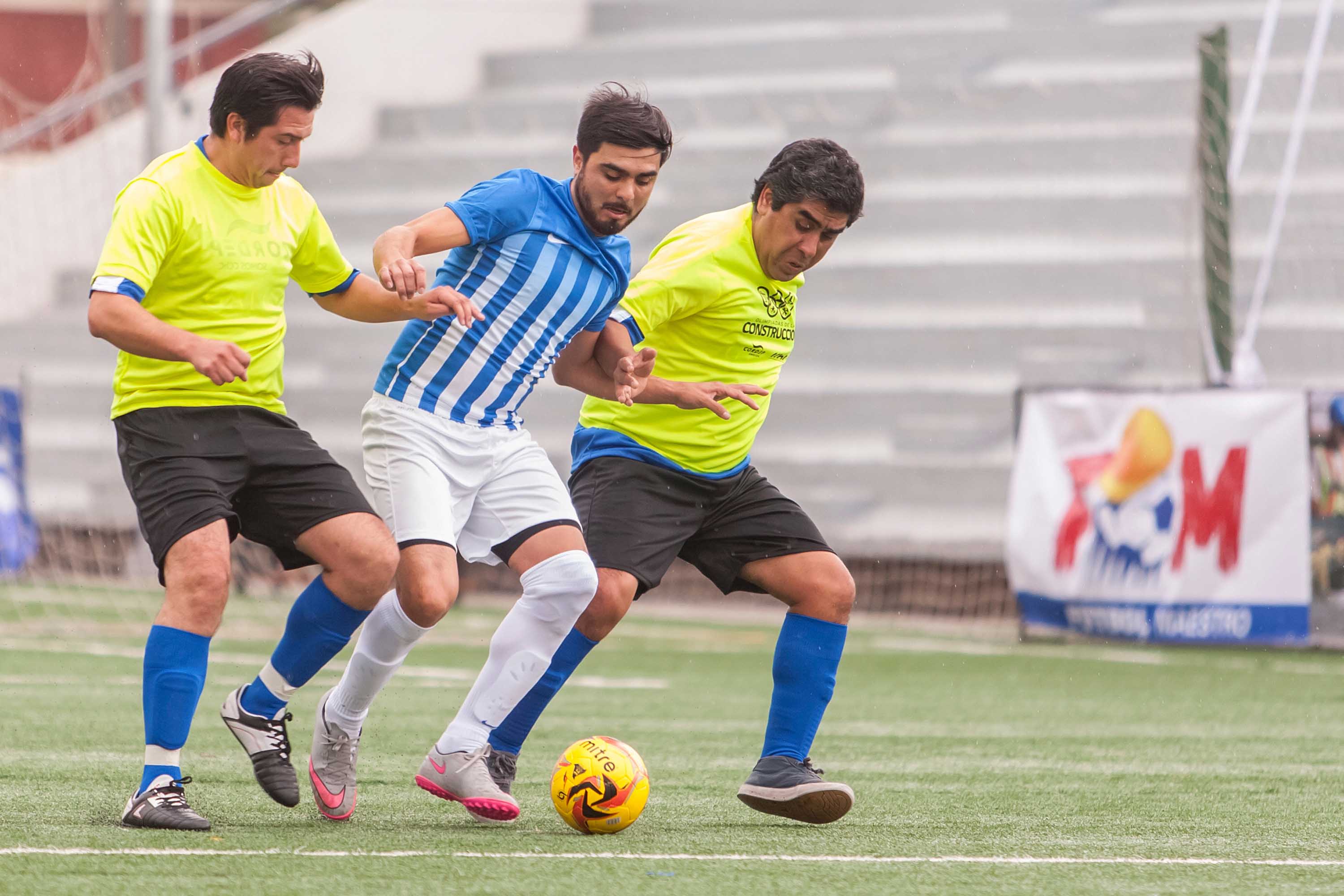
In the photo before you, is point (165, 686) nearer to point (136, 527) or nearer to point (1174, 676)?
point (1174, 676)

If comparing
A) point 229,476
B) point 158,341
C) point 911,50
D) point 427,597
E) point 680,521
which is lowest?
point 427,597

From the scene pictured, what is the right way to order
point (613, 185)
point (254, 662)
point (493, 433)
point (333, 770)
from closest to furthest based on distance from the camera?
point (333, 770)
point (613, 185)
point (493, 433)
point (254, 662)

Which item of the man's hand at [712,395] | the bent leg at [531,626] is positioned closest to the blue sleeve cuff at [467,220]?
the man's hand at [712,395]

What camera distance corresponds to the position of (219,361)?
3820 millimetres

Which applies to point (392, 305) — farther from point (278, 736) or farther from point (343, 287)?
point (278, 736)

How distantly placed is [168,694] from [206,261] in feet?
3.05

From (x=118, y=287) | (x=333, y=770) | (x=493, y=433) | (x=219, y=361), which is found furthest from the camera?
(x=493, y=433)

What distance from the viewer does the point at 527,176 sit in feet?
14.8

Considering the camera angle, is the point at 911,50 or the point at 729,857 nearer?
the point at 729,857

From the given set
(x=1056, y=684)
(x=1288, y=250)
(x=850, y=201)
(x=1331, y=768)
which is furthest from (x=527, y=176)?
(x=1288, y=250)

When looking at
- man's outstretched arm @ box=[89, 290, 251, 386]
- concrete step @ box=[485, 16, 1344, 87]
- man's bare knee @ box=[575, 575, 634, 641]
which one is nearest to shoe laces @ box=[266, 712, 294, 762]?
man's bare knee @ box=[575, 575, 634, 641]

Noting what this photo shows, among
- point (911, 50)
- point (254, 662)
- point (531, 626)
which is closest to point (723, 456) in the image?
point (531, 626)

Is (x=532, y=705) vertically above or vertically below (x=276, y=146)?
below

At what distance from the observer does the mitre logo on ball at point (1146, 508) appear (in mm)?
9656
